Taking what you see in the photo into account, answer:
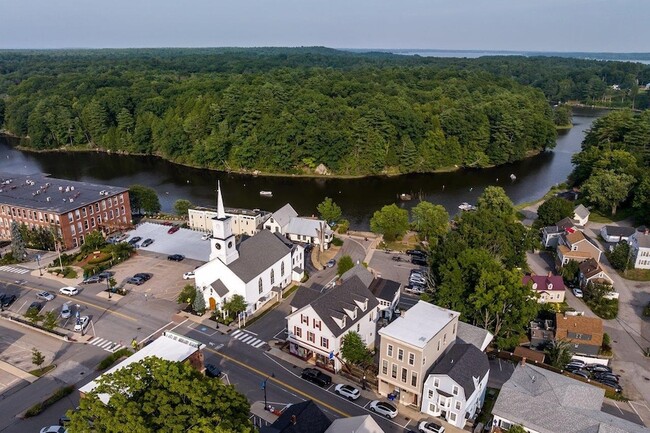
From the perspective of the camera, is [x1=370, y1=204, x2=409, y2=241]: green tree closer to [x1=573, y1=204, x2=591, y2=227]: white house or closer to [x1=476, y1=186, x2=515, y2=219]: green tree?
[x1=476, y1=186, x2=515, y2=219]: green tree

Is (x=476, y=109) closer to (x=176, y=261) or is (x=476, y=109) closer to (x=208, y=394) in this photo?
(x=176, y=261)

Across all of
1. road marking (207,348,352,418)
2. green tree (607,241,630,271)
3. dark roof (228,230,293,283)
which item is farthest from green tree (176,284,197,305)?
green tree (607,241,630,271)

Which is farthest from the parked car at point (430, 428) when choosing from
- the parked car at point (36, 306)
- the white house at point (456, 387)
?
the parked car at point (36, 306)

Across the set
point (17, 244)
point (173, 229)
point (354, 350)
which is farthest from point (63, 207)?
point (354, 350)

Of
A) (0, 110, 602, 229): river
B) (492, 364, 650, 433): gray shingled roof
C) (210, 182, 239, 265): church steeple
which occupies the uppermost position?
(210, 182, 239, 265): church steeple

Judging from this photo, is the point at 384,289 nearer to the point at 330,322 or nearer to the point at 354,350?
the point at 330,322

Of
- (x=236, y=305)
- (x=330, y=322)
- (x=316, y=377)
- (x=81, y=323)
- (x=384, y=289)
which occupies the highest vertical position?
(x=330, y=322)
